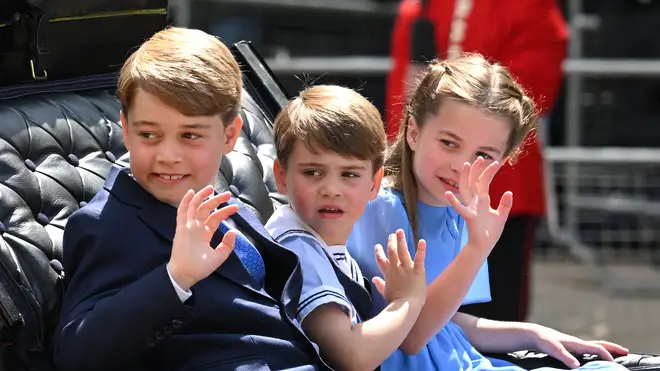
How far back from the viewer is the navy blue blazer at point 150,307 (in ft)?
6.98

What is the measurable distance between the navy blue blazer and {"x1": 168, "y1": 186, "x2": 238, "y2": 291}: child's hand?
34 millimetres

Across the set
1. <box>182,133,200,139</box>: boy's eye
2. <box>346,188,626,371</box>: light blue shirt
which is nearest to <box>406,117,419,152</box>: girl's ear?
<box>346,188,626,371</box>: light blue shirt

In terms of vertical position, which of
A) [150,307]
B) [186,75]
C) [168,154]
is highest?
[186,75]

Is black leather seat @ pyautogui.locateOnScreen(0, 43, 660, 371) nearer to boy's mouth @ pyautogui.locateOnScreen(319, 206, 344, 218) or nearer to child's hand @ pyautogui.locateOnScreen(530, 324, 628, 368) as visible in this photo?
child's hand @ pyautogui.locateOnScreen(530, 324, 628, 368)

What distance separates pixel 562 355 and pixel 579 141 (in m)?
4.94

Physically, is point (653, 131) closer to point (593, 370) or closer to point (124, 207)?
point (593, 370)

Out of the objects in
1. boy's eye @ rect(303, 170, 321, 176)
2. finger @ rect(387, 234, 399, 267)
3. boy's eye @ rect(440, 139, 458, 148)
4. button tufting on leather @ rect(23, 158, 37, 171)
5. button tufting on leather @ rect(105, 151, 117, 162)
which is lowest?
finger @ rect(387, 234, 399, 267)

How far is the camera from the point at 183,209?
2146mm

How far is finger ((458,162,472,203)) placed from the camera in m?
2.45

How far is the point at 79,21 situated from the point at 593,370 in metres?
1.28

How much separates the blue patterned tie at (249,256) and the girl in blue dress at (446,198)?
239 millimetres

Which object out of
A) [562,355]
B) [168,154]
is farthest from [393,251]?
[562,355]

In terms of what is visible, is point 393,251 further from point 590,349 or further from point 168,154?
point 590,349

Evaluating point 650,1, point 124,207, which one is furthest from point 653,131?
point 124,207
